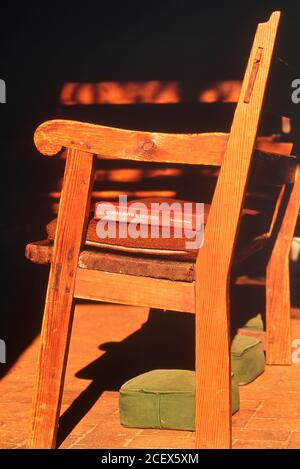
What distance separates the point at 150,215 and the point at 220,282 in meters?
0.41

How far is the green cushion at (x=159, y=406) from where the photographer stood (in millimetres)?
3342

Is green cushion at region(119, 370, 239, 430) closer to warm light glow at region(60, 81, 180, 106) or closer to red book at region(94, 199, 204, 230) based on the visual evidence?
red book at region(94, 199, 204, 230)

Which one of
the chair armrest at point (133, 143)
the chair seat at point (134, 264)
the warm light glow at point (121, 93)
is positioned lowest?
the chair seat at point (134, 264)

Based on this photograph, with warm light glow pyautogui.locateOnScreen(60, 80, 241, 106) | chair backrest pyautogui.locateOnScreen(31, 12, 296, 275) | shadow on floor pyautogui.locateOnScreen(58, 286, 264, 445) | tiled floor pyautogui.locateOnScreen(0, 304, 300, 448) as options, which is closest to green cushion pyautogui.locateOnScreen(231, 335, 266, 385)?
tiled floor pyautogui.locateOnScreen(0, 304, 300, 448)


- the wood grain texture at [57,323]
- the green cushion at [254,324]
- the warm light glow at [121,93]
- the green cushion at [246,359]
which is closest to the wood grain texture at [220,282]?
the wood grain texture at [57,323]

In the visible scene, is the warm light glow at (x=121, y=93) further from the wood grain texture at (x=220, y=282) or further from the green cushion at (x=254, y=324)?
the wood grain texture at (x=220, y=282)

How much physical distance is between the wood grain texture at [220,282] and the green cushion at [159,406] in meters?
0.47

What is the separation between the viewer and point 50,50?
6.46 metres

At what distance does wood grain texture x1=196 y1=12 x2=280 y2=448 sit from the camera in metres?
2.85

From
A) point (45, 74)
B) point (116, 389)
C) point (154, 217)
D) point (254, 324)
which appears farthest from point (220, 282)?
point (45, 74)

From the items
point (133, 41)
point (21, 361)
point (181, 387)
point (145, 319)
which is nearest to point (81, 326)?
point (145, 319)

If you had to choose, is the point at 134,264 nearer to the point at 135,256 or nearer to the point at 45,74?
the point at 135,256

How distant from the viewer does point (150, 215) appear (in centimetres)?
312

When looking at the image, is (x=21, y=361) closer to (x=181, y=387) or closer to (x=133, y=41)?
(x=181, y=387)
